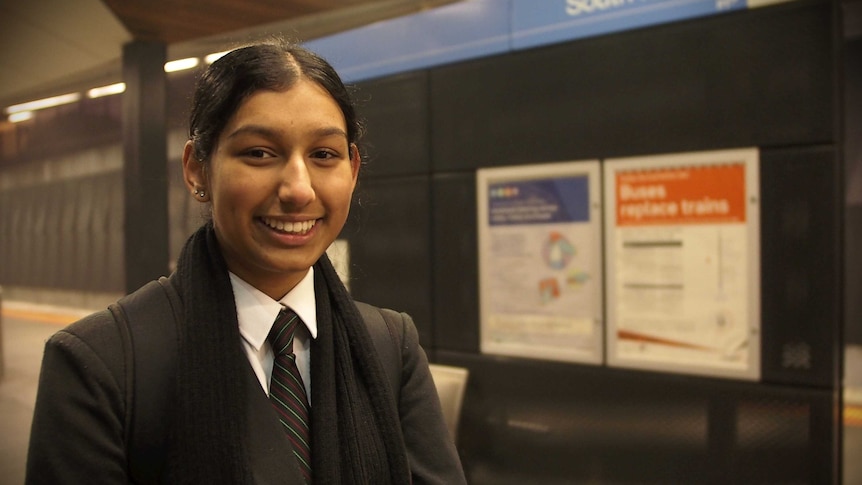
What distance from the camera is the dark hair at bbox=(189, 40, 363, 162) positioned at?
906mm

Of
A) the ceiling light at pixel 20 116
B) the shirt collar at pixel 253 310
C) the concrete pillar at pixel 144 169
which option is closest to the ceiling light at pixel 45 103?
the ceiling light at pixel 20 116

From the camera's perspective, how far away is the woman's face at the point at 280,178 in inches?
35.0

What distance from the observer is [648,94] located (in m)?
2.70

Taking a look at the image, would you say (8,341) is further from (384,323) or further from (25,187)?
(384,323)

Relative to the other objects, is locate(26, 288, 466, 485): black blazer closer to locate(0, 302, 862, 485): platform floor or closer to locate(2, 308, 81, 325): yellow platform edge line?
locate(2, 308, 81, 325): yellow platform edge line

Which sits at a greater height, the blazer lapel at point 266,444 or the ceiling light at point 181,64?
the ceiling light at point 181,64

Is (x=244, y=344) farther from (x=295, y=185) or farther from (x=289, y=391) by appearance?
(x=295, y=185)

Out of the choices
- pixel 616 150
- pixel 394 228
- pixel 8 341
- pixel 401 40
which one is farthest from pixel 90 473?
pixel 616 150

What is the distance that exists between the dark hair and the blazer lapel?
1.13 ft

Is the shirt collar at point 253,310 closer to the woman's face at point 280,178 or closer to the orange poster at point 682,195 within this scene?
the woman's face at point 280,178

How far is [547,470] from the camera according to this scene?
9.98 ft

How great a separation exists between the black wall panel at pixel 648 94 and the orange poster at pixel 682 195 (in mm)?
95

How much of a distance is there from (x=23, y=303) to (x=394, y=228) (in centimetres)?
185

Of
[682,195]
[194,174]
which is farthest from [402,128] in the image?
[194,174]
